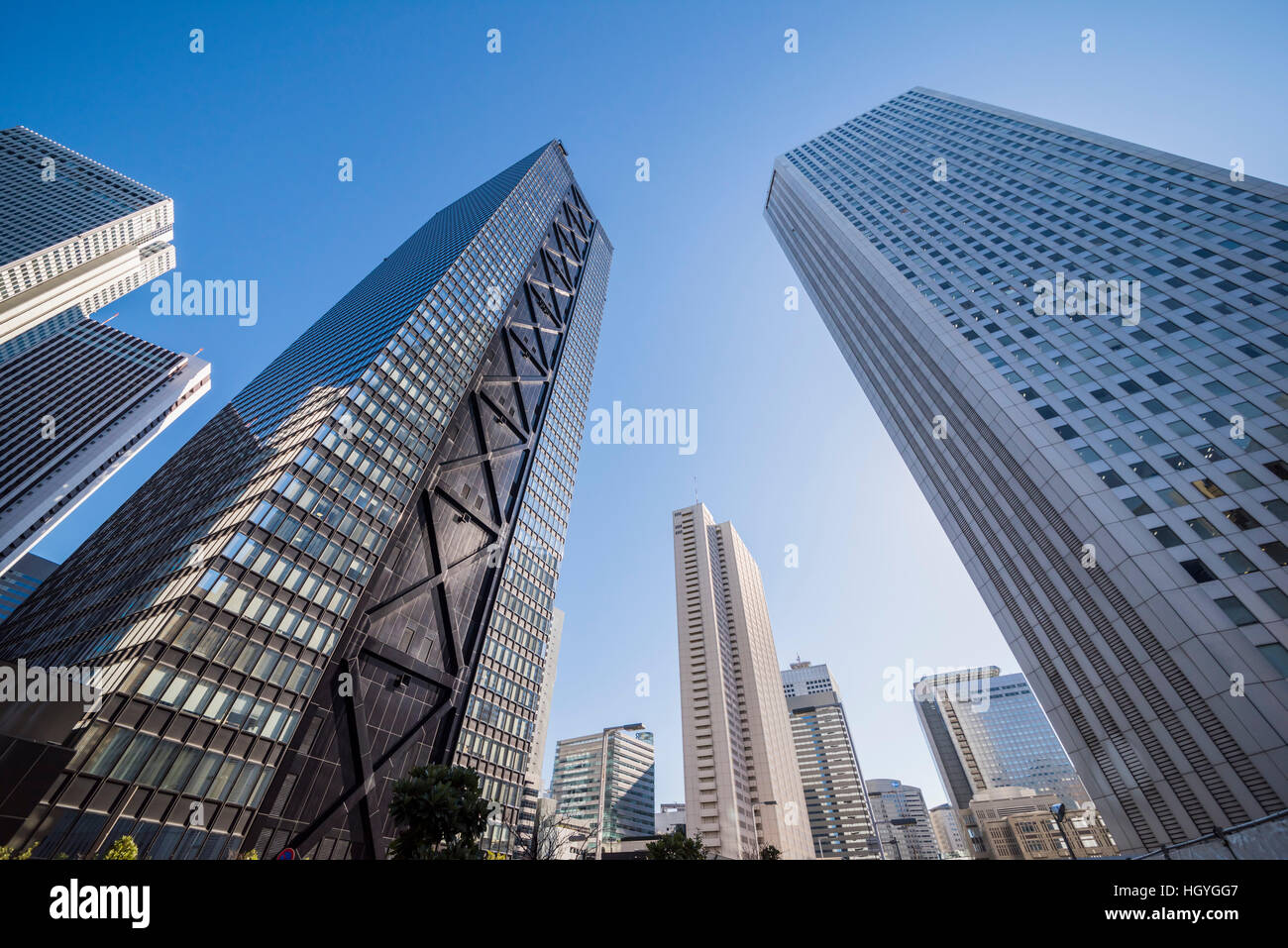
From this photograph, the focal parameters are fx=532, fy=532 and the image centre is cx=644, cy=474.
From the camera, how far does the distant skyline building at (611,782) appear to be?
435 feet

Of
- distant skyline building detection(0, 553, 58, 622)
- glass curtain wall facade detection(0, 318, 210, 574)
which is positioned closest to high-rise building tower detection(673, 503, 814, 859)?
glass curtain wall facade detection(0, 318, 210, 574)

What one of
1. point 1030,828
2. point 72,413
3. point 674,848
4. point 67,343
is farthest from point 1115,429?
point 67,343

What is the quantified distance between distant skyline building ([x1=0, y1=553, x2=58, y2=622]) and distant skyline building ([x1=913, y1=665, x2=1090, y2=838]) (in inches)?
9138

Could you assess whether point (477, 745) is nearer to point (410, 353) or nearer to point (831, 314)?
point (410, 353)

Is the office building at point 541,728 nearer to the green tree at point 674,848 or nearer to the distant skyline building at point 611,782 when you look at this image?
the distant skyline building at point 611,782

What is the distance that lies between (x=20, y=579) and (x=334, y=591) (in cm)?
15844

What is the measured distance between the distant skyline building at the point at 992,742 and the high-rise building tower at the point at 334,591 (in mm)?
148626

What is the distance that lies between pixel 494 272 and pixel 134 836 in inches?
2689

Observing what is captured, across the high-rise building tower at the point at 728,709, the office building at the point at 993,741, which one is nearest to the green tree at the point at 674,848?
the high-rise building tower at the point at 728,709

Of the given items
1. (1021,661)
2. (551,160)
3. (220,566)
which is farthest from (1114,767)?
(551,160)

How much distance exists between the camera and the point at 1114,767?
33.9 metres

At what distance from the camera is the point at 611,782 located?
5379 inches

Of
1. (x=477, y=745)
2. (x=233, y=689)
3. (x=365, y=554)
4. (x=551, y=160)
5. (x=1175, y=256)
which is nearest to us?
(x=233, y=689)
